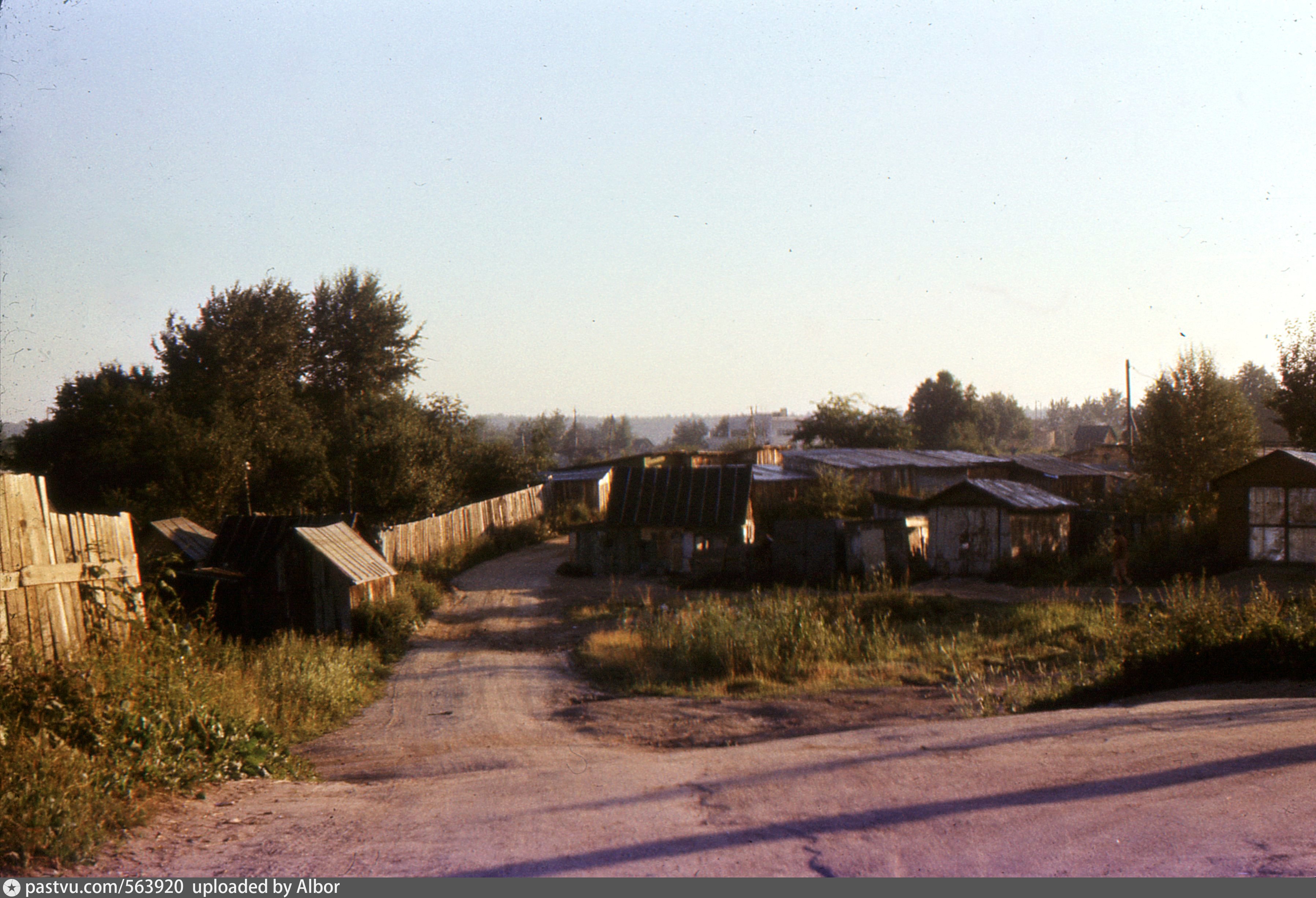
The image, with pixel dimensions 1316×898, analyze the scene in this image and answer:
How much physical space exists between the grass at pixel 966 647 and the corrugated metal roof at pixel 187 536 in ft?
25.8

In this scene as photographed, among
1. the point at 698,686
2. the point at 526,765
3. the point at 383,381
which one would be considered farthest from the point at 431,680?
the point at 383,381

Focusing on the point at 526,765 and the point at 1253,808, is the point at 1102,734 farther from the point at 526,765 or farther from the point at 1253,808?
the point at 526,765

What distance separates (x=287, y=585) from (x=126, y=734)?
11117 millimetres

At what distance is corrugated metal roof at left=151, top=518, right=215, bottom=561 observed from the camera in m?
18.2

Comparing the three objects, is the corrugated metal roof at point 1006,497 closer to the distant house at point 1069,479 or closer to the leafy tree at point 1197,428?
the leafy tree at point 1197,428

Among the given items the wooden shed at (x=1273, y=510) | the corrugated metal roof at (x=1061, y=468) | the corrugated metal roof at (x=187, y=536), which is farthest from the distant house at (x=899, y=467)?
the corrugated metal roof at (x=187, y=536)

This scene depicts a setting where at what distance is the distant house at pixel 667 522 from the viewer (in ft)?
92.5

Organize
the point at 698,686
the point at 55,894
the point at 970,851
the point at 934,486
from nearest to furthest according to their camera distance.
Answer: the point at 55,894
the point at 970,851
the point at 698,686
the point at 934,486

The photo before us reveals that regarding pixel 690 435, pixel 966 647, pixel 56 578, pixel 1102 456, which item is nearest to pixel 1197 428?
pixel 966 647

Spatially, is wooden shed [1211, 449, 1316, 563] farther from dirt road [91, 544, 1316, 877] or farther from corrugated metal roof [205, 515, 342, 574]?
corrugated metal roof [205, 515, 342, 574]

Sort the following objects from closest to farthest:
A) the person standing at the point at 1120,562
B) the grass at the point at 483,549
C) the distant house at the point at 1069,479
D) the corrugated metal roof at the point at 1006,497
A: the person standing at the point at 1120,562 → the corrugated metal roof at the point at 1006,497 → the grass at the point at 483,549 → the distant house at the point at 1069,479

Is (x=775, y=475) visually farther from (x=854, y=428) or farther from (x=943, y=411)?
(x=943, y=411)

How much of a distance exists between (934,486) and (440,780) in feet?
142

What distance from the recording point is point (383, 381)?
49562 mm
